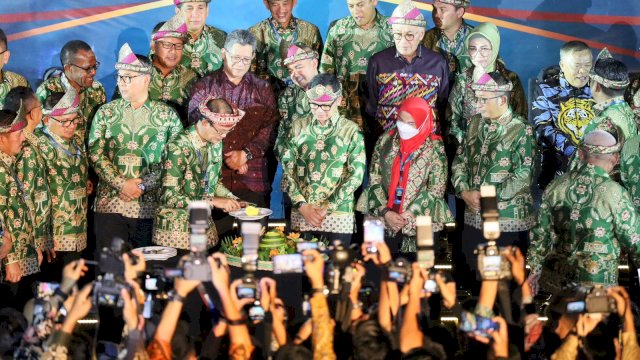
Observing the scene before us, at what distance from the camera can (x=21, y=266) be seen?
6684 mm

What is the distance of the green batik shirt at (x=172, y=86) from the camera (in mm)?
8109

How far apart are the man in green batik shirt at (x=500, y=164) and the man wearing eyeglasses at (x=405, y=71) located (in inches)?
15.3

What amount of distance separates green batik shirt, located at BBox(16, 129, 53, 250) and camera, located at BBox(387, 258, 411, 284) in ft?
8.69

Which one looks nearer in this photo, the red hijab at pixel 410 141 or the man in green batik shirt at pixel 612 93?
the red hijab at pixel 410 141

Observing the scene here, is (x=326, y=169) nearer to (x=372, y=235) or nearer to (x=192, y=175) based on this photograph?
(x=192, y=175)

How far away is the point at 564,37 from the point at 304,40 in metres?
2.25

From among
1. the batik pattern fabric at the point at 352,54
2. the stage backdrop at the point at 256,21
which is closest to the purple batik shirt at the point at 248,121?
the batik pattern fabric at the point at 352,54

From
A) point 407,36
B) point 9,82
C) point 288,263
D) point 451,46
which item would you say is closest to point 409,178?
point 407,36

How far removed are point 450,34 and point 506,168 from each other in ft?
4.54

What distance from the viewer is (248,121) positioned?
7844 millimetres

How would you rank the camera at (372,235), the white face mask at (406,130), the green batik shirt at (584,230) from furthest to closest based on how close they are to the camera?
the white face mask at (406,130)
the green batik shirt at (584,230)
the camera at (372,235)

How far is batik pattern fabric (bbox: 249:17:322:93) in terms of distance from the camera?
27.6 feet

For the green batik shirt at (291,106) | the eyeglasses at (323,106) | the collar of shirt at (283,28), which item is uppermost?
the collar of shirt at (283,28)

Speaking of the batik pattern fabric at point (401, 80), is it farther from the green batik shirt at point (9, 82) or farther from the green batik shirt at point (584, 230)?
the green batik shirt at point (9, 82)
